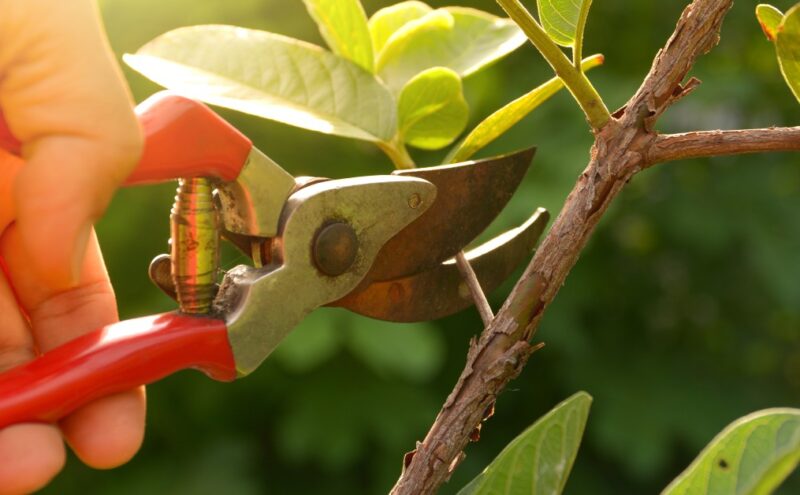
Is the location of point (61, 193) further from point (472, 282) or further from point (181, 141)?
point (472, 282)

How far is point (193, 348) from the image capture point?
2.14 feet

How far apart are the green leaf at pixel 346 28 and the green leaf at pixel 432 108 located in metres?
0.05

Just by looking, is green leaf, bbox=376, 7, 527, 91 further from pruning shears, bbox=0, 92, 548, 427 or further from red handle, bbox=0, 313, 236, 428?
red handle, bbox=0, 313, 236, 428

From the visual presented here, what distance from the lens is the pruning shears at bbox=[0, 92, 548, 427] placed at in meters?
0.63

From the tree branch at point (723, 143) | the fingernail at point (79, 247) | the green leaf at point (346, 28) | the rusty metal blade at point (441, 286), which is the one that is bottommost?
the rusty metal blade at point (441, 286)

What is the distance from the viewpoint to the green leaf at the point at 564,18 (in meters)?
0.65

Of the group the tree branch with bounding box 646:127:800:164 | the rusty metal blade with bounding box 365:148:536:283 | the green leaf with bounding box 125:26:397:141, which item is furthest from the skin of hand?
the tree branch with bounding box 646:127:800:164

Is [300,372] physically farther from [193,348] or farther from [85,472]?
[193,348]

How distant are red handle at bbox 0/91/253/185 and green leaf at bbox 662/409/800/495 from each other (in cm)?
35

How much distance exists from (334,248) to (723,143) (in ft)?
0.89

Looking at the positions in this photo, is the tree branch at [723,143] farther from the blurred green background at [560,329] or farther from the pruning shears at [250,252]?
the blurred green background at [560,329]

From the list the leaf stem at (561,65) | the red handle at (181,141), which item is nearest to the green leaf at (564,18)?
the leaf stem at (561,65)

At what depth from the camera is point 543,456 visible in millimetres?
597

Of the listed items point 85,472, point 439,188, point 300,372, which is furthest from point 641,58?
point 439,188
